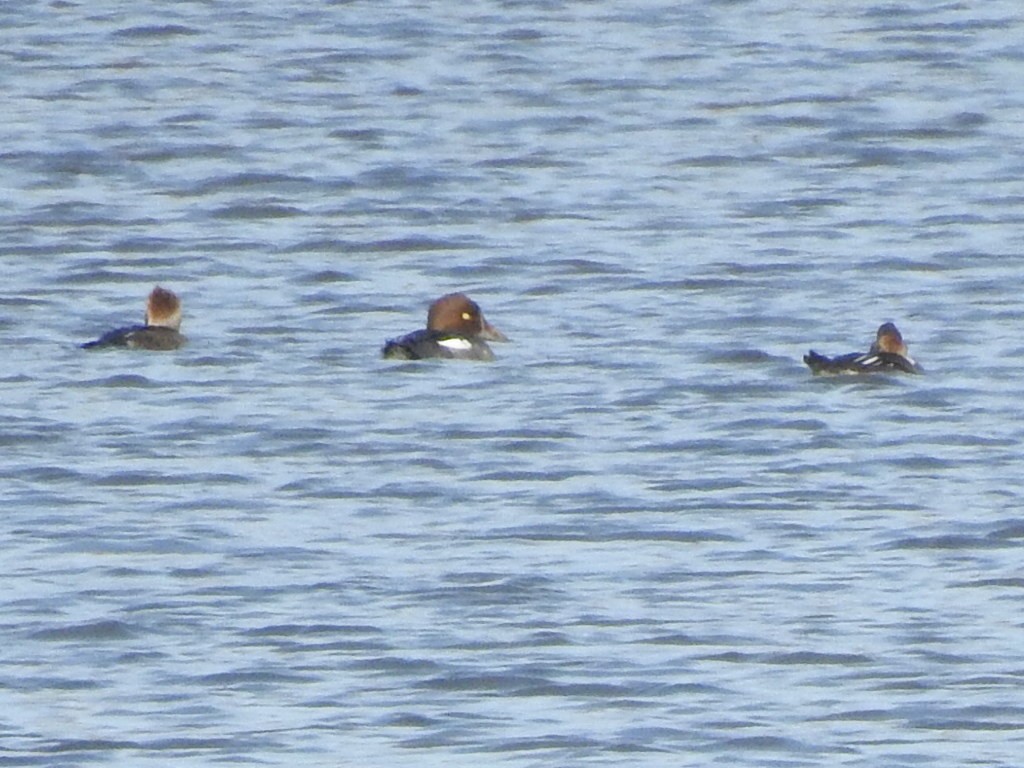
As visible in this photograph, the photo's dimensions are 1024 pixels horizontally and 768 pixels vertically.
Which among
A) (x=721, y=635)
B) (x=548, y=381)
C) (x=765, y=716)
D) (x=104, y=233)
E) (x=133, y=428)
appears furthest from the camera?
(x=104, y=233)

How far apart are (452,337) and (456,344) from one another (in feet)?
0.15

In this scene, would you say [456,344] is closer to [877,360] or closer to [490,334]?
[490,334]

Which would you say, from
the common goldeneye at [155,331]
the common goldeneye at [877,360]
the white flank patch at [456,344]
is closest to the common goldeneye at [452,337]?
the white flank patch at [456,344]

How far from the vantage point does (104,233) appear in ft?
54.9

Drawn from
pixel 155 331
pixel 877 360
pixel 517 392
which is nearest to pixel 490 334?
pixel 517 392

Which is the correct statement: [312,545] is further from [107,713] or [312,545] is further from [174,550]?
[107,713]

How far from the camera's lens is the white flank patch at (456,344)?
13.5m

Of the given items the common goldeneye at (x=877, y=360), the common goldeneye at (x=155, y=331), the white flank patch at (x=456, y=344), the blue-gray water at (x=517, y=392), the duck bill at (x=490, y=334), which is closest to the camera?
the blue-gray water at (x=517, y=392)

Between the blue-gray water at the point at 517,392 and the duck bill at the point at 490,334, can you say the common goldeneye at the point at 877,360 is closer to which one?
the blue-gray water at the point at 517,392

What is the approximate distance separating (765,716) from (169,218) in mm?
9244

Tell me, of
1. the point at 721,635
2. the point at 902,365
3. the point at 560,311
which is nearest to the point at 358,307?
the point at 560,311

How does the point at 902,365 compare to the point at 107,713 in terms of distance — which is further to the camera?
the point at 902,365

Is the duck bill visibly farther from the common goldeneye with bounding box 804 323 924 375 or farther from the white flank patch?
the common goldeneye with bounding box 804 323 924 375

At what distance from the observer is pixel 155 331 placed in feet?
45.0
